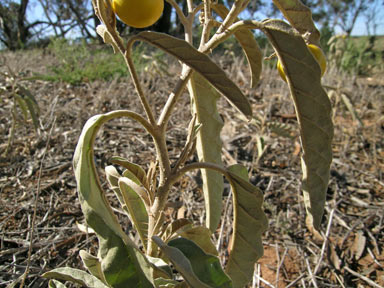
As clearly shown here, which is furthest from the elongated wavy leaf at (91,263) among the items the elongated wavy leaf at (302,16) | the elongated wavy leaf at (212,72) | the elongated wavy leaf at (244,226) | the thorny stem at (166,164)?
the elongated wavy leaf at (302,16)

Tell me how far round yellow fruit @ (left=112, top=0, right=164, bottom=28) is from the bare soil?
410mm

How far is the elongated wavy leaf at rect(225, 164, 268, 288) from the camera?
649 millimetres

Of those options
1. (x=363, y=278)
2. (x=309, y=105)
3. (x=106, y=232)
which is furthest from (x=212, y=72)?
(x=363, y=278)

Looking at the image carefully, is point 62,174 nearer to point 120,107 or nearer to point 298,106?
point 120,107

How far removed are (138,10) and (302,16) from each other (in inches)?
11.2

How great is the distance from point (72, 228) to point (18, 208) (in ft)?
0.80

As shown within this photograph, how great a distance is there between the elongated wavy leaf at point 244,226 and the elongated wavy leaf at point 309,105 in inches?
6.2

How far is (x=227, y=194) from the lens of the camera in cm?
155

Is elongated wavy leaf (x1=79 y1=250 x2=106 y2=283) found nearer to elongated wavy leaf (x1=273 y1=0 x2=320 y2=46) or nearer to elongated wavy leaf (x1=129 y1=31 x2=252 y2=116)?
elongated wavy leaf (x1=129 y1=31 x2=252 y2=116)

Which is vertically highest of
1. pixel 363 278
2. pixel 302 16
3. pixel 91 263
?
pixel 302 16

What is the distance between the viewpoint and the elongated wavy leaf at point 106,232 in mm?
475

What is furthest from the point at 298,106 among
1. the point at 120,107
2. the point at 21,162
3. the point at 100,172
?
the point at 120,107

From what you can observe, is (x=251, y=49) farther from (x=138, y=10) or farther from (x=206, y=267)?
(x=206, y=267)

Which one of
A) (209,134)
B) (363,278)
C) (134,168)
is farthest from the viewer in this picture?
(363,278)
